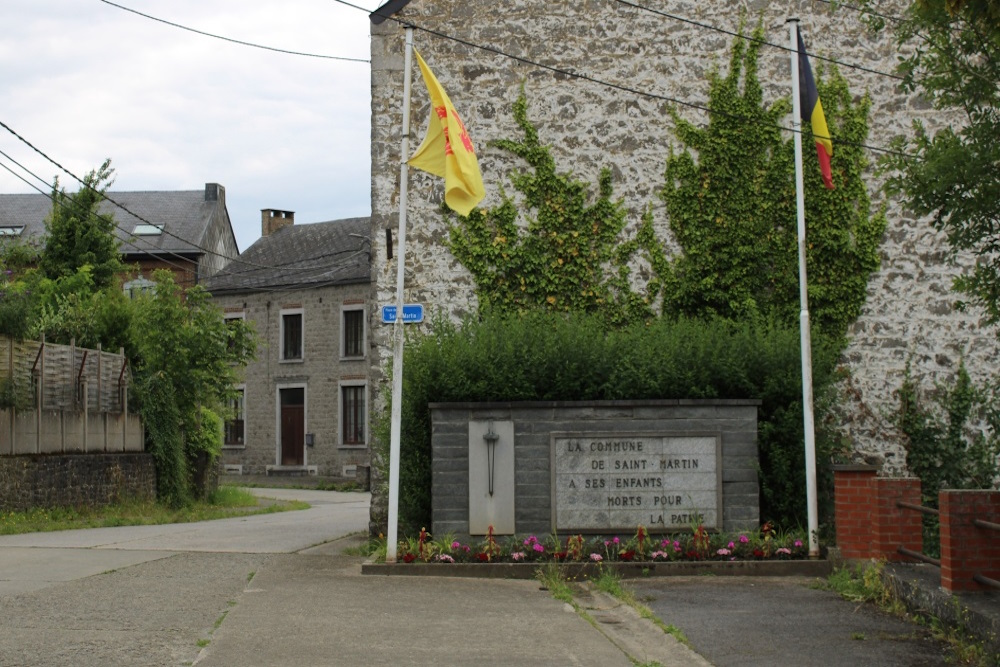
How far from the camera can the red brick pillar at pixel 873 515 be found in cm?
999

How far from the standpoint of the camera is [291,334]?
41.8m

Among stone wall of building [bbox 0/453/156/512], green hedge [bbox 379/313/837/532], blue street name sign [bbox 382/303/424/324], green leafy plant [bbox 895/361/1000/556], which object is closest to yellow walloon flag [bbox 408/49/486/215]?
blue street name sign [bbox 382/303/424/324]

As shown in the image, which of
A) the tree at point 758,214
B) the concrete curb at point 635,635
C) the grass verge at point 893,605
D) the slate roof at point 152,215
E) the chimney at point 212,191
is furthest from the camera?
the chimney at point 212,191

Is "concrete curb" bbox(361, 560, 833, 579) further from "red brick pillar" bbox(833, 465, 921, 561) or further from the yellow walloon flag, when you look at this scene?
the yellow walloon flag

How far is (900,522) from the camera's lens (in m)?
10.1

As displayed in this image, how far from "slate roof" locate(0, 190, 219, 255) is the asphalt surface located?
39.0 m

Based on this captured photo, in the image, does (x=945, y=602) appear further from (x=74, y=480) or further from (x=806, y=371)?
(x=74, y=480)

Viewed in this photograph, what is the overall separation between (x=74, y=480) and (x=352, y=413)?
1980 centimetres

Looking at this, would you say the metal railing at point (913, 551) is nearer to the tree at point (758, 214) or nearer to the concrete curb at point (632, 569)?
the concrete curb at point (632, 569)

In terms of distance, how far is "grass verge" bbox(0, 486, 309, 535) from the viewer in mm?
18562

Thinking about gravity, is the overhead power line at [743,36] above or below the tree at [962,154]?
above

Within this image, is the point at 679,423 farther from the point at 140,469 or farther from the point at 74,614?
the point at 140,469

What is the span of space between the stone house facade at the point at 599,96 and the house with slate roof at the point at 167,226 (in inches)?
1343

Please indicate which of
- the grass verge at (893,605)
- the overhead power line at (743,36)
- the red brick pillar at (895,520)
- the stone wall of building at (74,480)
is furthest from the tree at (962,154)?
the stone wall of building at (74,480)
